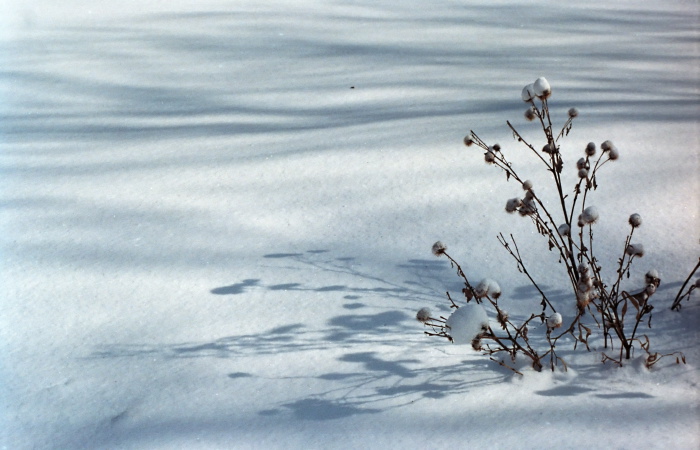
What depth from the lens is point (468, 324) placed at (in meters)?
1.06

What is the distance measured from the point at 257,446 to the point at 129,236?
0.83 meters

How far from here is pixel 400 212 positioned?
1743 mm

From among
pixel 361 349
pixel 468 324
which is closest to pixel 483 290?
pixel 468 324

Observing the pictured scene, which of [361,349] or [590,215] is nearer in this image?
[590,215]

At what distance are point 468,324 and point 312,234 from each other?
0.67 m

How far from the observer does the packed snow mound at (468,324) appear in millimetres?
1058

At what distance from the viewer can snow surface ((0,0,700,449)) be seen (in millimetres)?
1102

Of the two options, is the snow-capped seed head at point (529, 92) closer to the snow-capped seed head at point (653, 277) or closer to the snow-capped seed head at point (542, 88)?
the snow-capped seed head at point (542, 88)

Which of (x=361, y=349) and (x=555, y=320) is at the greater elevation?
(x=555, y=320)

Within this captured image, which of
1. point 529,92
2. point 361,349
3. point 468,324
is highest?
point 529,92

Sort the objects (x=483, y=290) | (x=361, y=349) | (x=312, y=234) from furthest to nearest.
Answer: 1. (x=312, y=234)
2. (x=361, y=349)
3. (x=483, y=290)

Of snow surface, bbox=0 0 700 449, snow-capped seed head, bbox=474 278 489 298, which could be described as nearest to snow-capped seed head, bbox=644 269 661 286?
snow surface, bbox=0 0 700 449

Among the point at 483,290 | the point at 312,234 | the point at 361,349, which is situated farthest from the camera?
the point at 312,234

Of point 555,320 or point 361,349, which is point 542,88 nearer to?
point 555,320
